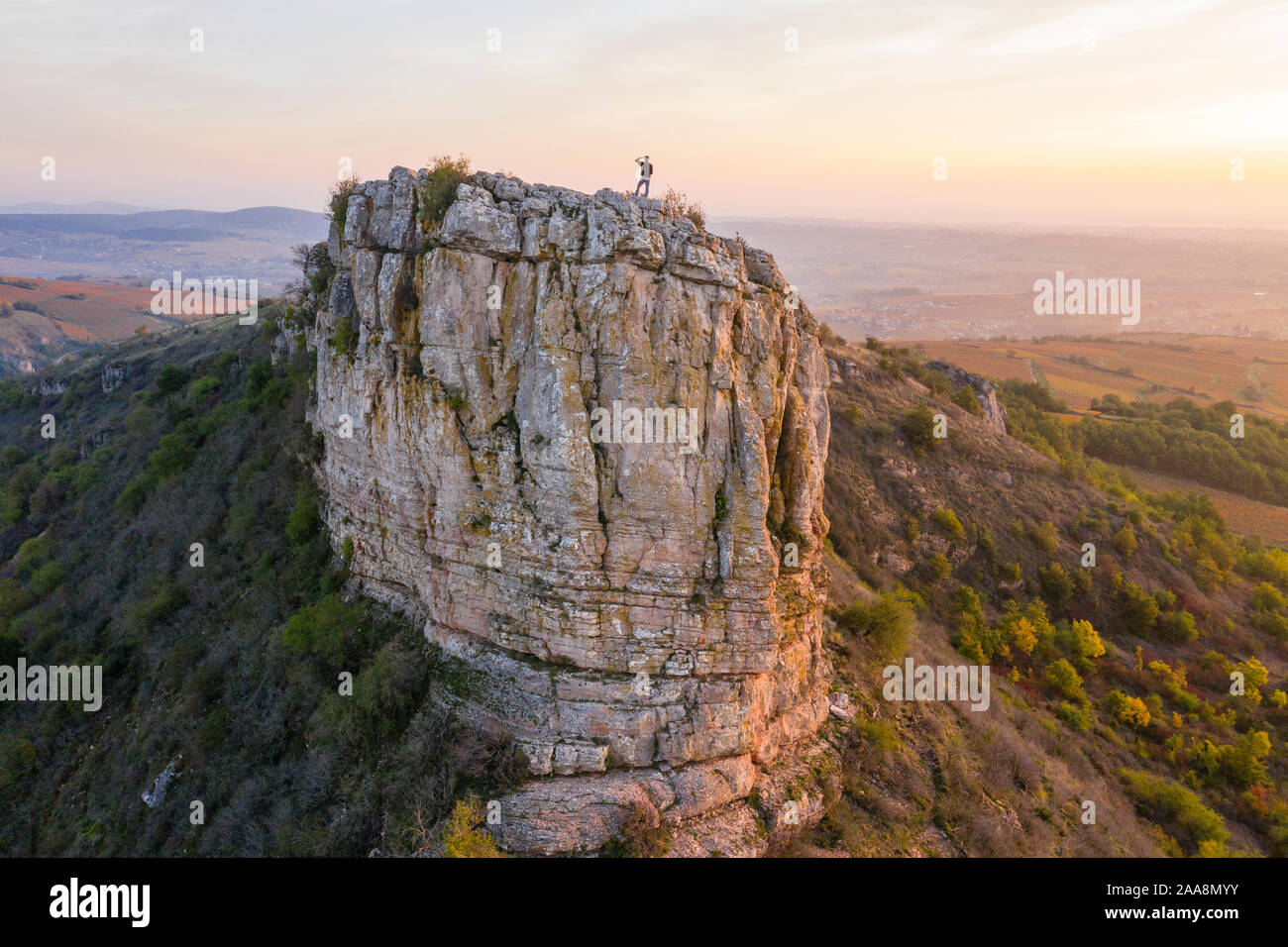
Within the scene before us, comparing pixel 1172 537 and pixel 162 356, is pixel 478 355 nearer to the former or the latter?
pixel 1172 537

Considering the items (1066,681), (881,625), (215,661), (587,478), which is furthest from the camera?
(1066,681)

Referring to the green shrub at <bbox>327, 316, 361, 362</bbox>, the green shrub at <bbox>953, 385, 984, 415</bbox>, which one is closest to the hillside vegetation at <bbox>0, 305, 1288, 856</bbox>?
the green shrub at <bbox>953, 385, 984, 415</bbox>

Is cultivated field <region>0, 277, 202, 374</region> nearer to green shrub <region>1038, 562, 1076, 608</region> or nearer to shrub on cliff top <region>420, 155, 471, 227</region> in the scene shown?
shrub on cliff top <region>420, 155, 471, 227</region>

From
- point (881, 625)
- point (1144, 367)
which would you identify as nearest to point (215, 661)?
point (881, 625)

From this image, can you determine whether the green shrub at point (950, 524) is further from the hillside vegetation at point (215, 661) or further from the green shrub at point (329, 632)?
the green shrub at point (329, 632)

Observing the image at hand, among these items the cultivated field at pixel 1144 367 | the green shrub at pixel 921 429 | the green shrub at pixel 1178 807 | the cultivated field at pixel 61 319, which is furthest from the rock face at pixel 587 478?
A: the cultivated field at pixel 61 319

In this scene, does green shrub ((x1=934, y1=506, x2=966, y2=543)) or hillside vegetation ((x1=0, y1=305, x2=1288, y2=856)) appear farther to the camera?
green shrub ((x1=934, y1=506, x2=966, y2=543))

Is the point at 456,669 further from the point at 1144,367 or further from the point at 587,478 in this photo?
the point at 1144,367
